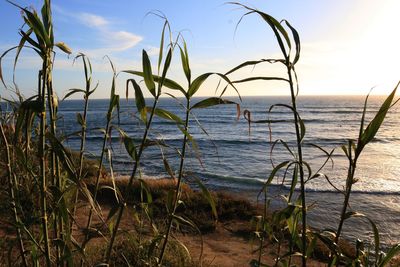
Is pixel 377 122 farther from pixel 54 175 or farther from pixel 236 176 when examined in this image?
pixel 236 176

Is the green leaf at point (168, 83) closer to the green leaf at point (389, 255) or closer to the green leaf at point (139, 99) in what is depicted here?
the green leaf at point (139, 99)

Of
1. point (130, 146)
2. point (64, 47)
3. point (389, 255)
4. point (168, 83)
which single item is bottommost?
point (389, 255)

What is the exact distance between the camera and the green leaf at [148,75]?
1.37 meters

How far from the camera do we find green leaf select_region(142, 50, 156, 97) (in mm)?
1370

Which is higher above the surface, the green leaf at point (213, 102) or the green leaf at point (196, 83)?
the green leaf at point (196, 83)

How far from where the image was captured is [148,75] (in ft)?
4.55

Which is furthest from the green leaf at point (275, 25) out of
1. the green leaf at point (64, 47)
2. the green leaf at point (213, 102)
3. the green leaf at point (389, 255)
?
the green leaf at point (389, 255)

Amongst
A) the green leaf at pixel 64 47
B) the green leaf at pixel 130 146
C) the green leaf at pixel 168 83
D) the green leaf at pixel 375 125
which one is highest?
the green leaf at pixel 64 47

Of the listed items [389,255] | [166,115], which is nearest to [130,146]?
[166,115]

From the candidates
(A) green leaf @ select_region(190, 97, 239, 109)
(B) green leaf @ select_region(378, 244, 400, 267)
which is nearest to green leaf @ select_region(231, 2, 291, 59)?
(A) green leaf @ select_region(190, 97, 239, 109)

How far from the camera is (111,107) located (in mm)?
1779

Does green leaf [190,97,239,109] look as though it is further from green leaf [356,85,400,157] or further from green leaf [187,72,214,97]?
green leaf [356,85,400,157]

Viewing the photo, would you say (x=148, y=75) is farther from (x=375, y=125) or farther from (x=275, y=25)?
(x=375, y=125)

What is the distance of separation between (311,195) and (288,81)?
12.1 metres
